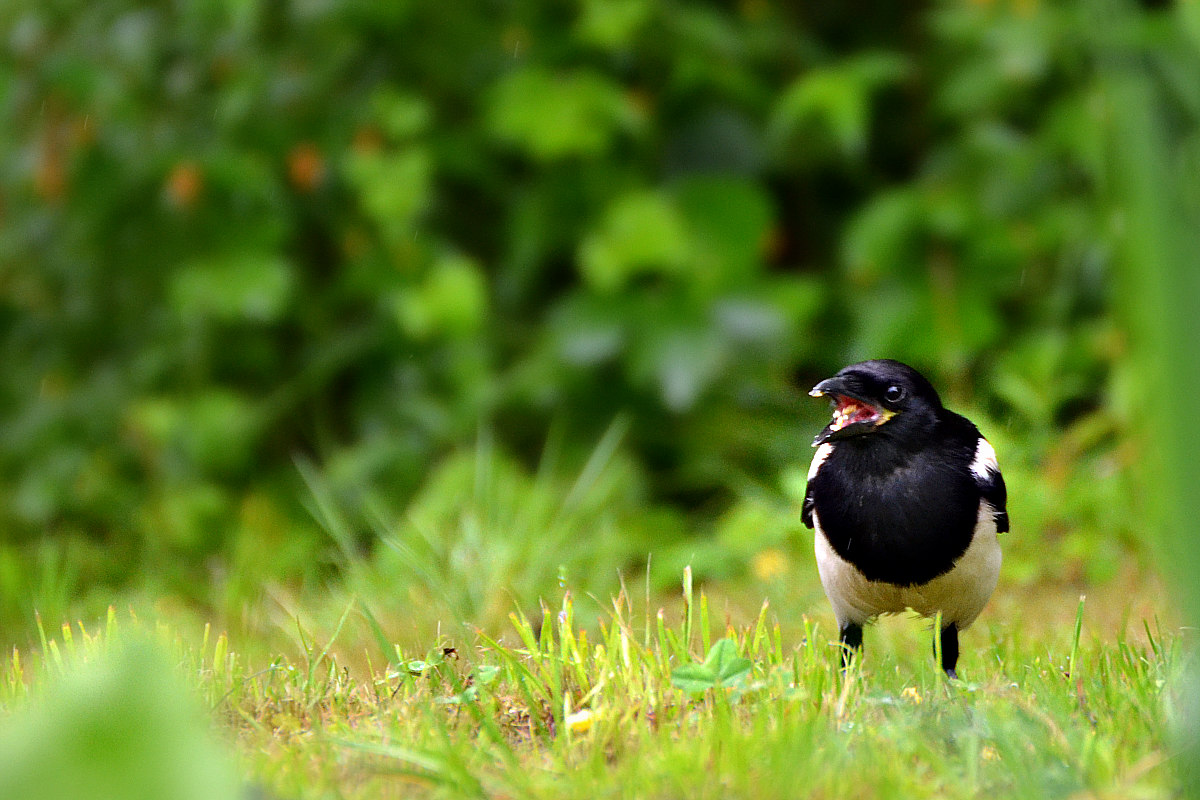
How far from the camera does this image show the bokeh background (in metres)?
3.95

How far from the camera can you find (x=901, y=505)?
6.99 ft

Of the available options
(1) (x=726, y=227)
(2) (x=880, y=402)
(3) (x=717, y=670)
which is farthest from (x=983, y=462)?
(1) (x=726, y=227)

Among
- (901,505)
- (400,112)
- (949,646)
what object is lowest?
(949,646)

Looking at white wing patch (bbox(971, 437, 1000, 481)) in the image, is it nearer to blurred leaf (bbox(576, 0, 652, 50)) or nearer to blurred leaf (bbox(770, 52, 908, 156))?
blurred leaf (bbox(770, 52, 908, 156))

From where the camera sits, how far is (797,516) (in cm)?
371

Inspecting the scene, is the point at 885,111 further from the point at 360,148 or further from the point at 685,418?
the point at 360,148

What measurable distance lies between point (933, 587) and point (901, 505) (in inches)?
5.7

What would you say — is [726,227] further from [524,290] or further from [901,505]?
[901,505]

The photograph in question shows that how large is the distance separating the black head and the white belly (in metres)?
0.17

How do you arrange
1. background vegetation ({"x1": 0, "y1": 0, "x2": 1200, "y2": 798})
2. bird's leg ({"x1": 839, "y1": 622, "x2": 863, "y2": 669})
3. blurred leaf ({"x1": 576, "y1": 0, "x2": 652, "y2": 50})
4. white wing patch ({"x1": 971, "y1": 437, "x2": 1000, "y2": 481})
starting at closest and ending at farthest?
white wing patch ({"x1": 971, "y1": 437, "x2": 1000, "y2": 481}) → bird's leg ({"x1": 839, "y1": 622, "x2": 863, "y2": 669}) → background vegetation ({"x1": 0, "y1": 0, "x2": 1200, "y2": 798}) → blurred leaf ({"x1": 576, "y1": 0, "x2": 652, "y2": 50})

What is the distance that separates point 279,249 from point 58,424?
101cm

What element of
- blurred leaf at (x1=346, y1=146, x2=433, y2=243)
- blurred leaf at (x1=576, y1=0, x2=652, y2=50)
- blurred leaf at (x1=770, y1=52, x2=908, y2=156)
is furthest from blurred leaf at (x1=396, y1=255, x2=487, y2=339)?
blurred leaf at (x1=770, y1=52, x2=908, y2=156)

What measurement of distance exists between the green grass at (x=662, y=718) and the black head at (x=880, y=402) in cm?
37

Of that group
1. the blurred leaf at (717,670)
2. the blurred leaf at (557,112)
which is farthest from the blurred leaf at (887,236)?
the blurred leaf at (717,670)
